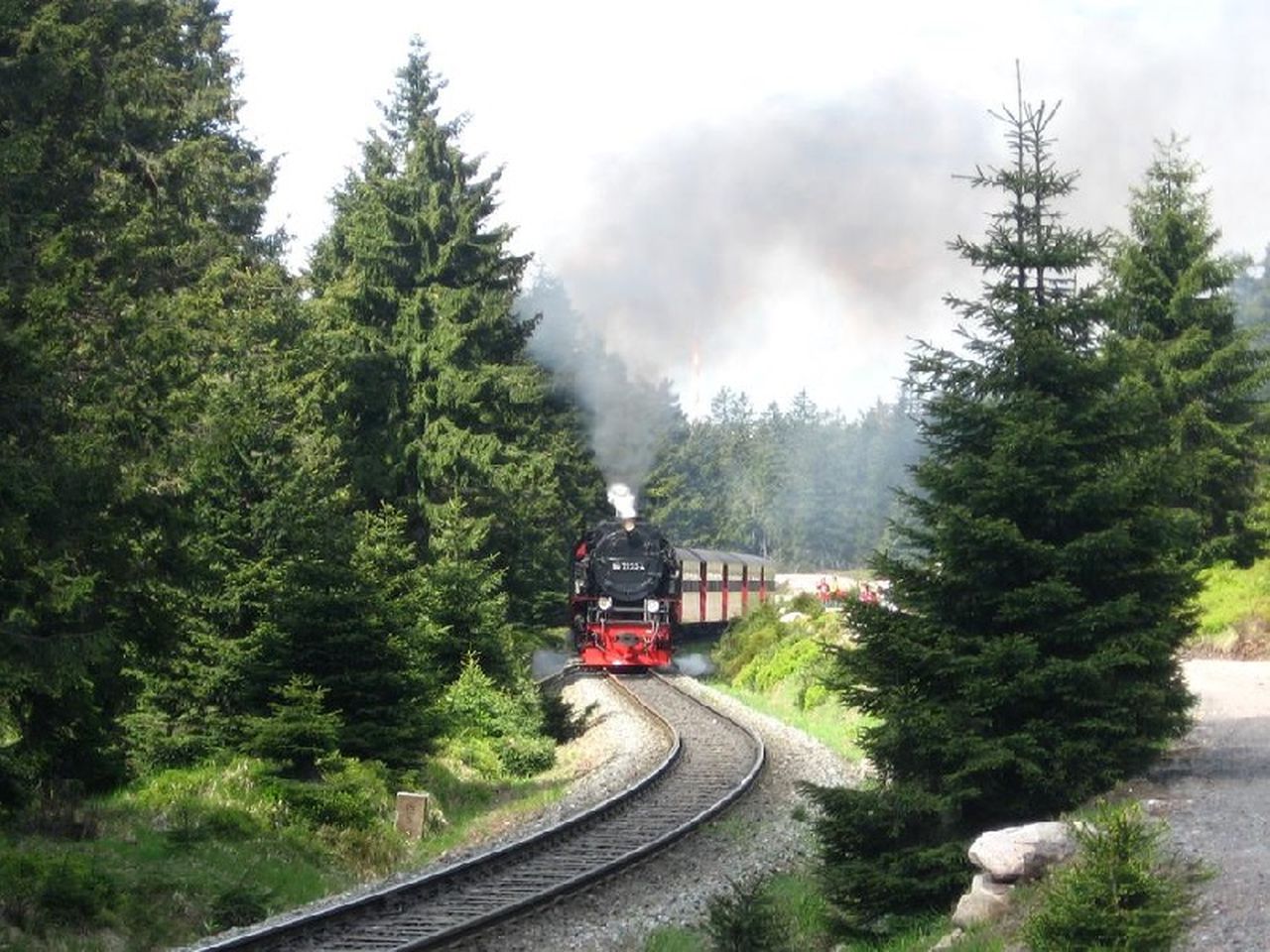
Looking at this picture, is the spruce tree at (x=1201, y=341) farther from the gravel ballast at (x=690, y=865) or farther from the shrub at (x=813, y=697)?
the gravel ballast at (x=690, y=865)

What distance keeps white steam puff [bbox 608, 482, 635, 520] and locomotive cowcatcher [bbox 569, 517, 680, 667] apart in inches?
67.5

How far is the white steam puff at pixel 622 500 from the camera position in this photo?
39938 mm

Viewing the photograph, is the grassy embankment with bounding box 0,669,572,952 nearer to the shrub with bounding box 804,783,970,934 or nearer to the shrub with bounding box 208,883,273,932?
the shrub with bounding box 208,883,273,932

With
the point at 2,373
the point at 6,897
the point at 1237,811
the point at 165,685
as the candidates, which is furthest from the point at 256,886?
the point at 1237,811

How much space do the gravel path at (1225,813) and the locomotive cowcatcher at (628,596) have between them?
696 inches

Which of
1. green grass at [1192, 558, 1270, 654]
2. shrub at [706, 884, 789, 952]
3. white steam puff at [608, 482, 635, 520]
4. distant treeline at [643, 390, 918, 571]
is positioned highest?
distant treeline at [643, 390, 918, 571]

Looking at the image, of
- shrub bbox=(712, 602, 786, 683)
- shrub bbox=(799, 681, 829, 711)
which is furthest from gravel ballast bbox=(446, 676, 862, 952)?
shrub bbox=(712, 602, 786, 683)

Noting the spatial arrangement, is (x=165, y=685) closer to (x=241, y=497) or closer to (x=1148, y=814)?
(x=241, y=497)

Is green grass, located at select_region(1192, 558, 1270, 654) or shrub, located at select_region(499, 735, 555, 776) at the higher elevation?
green grass, located at select_region(1192, 558, 1270, 654)

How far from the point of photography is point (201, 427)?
55.4ft

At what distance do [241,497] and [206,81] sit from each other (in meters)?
18.0

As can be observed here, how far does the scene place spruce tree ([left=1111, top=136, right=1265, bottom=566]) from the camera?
32125mm

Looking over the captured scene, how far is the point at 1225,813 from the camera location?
1216 cm

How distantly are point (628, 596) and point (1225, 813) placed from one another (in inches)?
1014
